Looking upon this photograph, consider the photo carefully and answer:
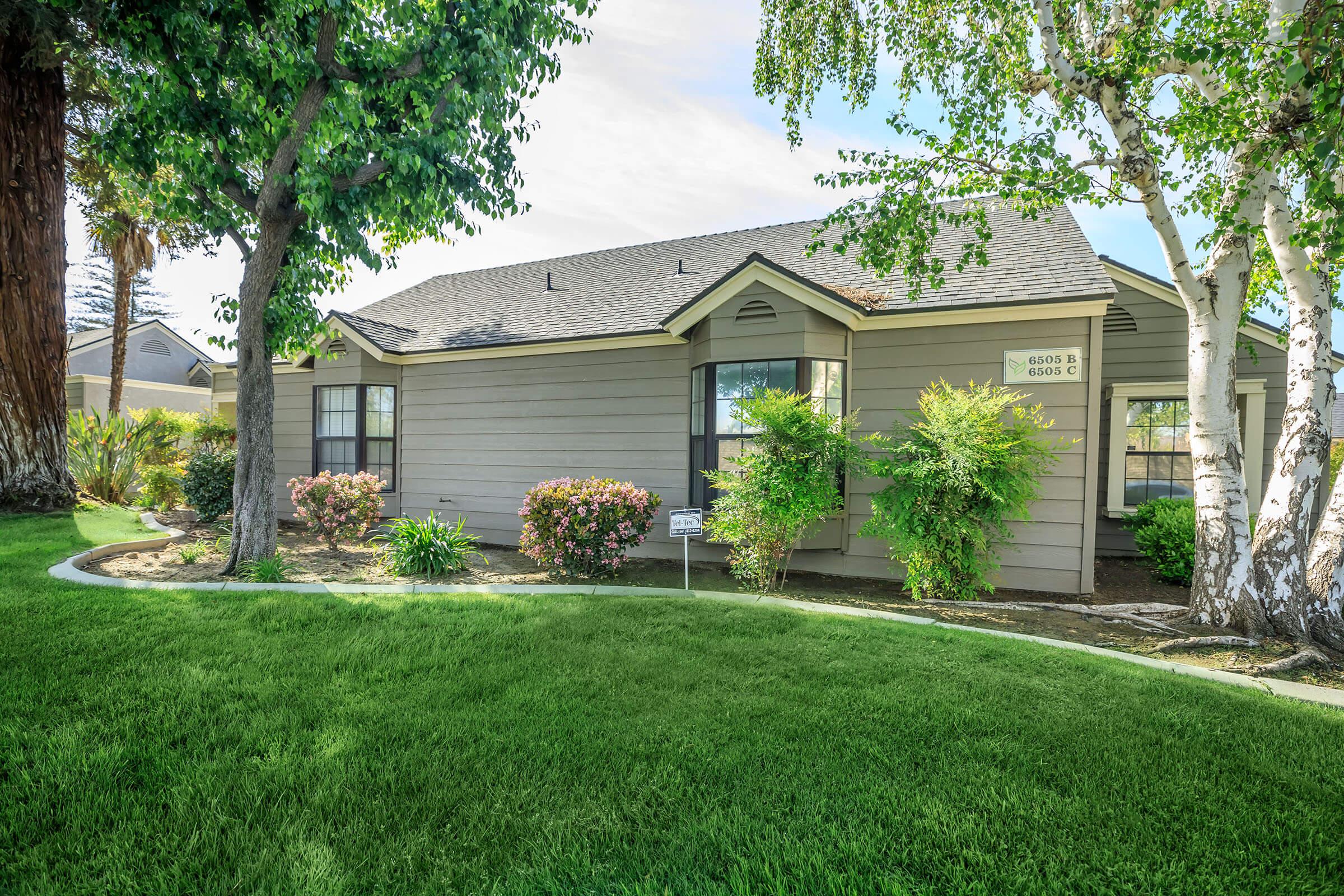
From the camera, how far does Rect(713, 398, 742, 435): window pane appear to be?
776 centimetres

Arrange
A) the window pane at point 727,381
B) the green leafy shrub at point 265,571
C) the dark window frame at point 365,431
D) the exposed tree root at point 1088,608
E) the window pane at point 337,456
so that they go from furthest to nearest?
the window pane at point 337,456 < the dark window frame at point 365,431 < the window pane at point 727,381 < the green leafy shrub at point 265,571 < the exposed tree root at point 1088,608

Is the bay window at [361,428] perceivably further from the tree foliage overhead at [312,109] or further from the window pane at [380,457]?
the tree foliage overhead at [312,109]

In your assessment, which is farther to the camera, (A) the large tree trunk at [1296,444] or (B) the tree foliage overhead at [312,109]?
(B) the tree foliage overhead at [312,109]

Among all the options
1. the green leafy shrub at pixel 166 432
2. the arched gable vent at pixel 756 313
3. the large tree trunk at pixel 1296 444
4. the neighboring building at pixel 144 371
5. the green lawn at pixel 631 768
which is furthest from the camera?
the neighboring building at pixel 144 371

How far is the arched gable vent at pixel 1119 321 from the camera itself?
846 centimetres

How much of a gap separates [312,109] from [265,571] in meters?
4.80

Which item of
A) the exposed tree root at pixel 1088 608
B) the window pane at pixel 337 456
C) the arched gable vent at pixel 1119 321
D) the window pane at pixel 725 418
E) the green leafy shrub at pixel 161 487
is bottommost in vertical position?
the exposed tree root at pixel 1088 608

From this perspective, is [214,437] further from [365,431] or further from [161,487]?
[365,431]

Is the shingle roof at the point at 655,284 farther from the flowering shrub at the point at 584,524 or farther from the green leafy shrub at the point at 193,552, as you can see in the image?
the green leafy shrub at the point at 193,552

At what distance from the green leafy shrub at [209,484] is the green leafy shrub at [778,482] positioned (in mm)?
7874

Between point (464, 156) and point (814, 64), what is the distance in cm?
449

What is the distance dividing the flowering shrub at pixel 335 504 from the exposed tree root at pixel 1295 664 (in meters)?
8.99

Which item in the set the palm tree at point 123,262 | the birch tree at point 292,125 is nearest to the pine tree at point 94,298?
the palm tree at point 123,262

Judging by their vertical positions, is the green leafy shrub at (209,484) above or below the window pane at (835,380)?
Result: below
